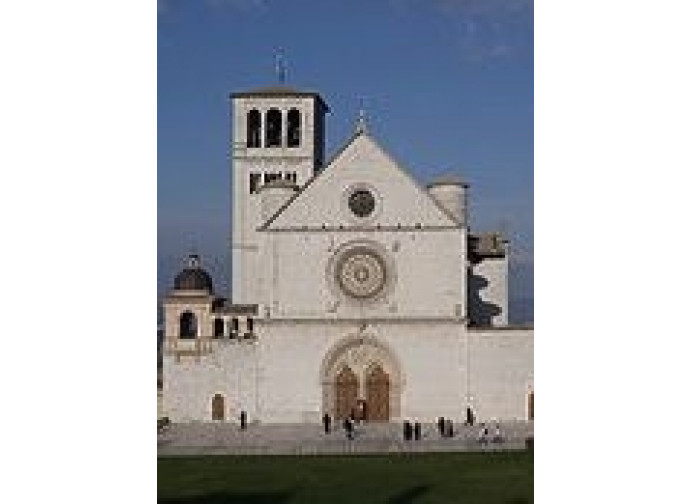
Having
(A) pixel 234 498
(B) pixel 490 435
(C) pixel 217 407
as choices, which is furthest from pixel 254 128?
(A) pixel 234 498

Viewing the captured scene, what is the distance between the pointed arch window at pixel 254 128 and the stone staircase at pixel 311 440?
7167 mm

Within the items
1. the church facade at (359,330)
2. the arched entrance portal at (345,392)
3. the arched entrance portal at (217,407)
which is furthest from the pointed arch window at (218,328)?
the arched entrance portal at (345,392)

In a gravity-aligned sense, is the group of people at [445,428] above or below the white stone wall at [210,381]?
below

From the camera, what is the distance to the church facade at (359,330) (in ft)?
69.3

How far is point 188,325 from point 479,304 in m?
5.76

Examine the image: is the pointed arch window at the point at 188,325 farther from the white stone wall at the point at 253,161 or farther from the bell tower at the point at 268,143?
the bell tower at the point at 268,143

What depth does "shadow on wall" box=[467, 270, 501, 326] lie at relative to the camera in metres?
23.9

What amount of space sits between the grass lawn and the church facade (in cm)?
487

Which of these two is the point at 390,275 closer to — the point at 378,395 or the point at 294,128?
the point at 378,395

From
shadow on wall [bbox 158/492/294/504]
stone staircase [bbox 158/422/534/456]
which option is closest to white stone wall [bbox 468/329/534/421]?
stone staircase [bbox 158/422/534/456]

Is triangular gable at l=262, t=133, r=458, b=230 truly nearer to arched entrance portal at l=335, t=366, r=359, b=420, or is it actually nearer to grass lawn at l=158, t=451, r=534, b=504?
arched entrance portal at l=335, t=366, r=359, b=420
